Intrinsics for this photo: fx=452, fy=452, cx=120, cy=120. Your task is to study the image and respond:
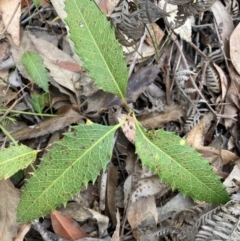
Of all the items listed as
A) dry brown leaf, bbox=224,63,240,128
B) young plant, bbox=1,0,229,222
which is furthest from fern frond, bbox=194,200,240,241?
dry brown leaf, bbox=224,63,240,128

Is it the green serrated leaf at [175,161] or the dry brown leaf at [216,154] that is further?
the dry brown leaf at [216,154]

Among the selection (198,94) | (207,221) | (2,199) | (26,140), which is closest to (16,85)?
(26,140)

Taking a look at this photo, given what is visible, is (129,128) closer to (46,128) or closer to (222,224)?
(46,128)

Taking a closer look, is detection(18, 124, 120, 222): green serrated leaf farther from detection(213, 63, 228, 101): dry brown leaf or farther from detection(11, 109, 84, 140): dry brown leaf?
detection(213, 63, 228, 101): dry brown leaf

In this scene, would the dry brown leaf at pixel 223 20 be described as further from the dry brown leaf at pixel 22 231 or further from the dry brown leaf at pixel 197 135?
the dry brown leaf at pixel 22 231

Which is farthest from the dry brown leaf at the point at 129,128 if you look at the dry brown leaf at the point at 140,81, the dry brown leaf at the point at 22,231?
the dry brown leaf at the point at 22,231

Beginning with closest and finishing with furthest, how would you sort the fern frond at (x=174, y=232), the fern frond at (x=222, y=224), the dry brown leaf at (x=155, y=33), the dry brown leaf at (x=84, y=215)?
1. the fern frond at (x=222, y=224)
2. the fern frond at (x=174, y=232)
3. the dry brown leaf at (x=84, y=215)
4. the dry brown leaf at (x=155, y=33)

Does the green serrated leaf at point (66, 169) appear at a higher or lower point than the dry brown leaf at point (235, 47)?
lower

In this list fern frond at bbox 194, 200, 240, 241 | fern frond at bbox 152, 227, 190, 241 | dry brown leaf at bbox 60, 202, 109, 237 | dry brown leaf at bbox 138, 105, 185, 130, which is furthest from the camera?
dry brown leaf at bbox 138, 105, 185, 130
